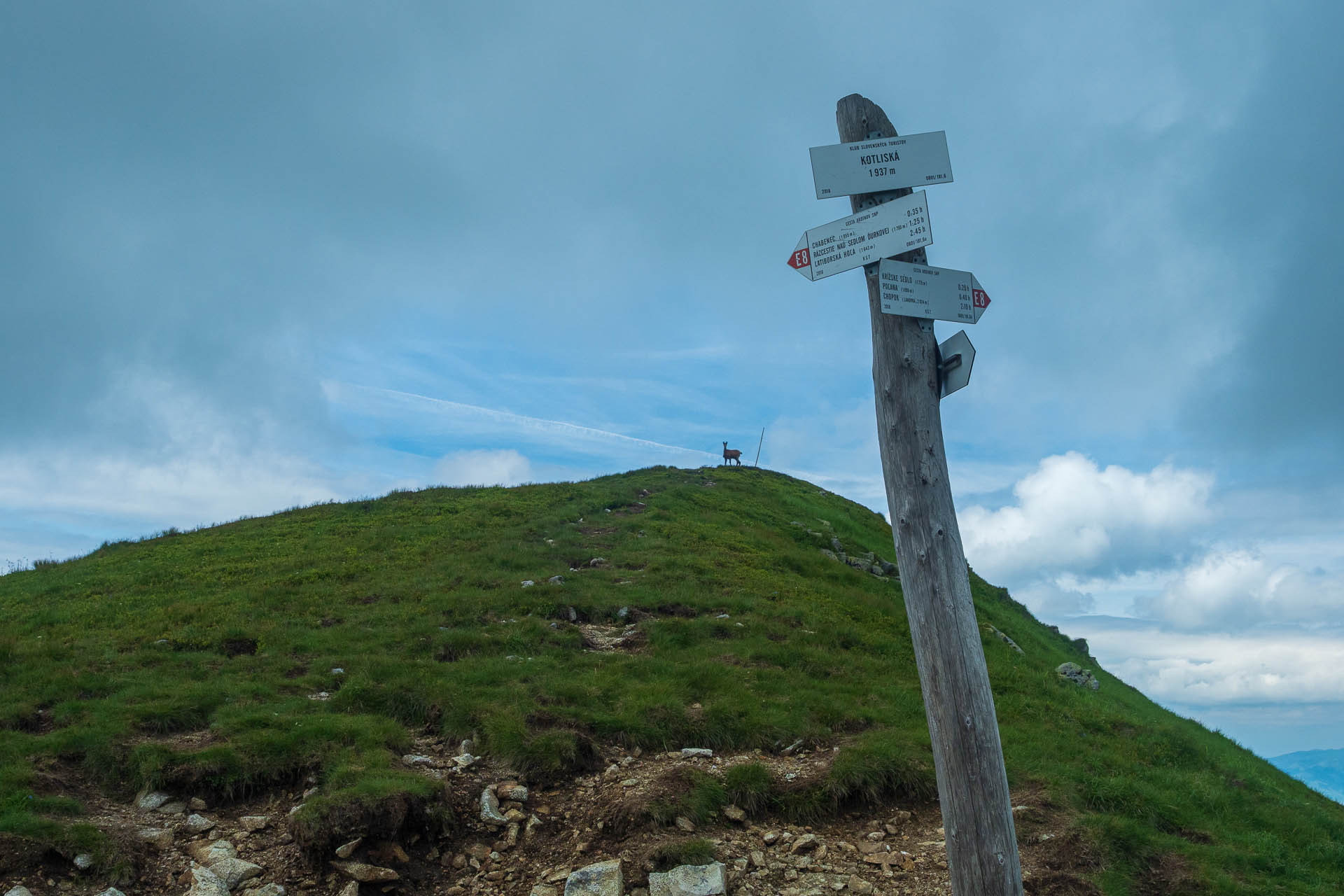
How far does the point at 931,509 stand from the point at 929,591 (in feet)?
2.02

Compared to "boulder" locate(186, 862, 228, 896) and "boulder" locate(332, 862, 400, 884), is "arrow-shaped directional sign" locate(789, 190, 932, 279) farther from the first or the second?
"boulder" locate(186, 862, 228, 896)

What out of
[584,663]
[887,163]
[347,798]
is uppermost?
[887,163]

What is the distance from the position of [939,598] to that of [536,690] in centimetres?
804

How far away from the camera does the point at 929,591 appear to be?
6.02m

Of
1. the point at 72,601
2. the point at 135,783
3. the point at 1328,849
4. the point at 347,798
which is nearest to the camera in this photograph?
the point at 347,798

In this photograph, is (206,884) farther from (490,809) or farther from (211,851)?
(490,809)

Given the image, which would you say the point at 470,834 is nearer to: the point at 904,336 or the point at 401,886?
the point at 401,886

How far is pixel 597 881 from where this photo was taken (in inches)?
296

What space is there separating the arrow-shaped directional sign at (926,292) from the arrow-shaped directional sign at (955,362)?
214 millimetres

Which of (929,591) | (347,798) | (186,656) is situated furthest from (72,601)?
(929,591)

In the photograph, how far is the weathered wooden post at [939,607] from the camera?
18.7 ft

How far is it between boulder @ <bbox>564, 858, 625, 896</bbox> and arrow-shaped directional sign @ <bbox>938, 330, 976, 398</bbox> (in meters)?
5.31

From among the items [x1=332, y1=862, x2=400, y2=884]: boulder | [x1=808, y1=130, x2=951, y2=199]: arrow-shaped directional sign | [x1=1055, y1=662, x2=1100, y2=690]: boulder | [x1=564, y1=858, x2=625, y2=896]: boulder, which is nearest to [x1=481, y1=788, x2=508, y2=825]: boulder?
[x1=332, y1=862, x2=400, y2=884]: boulder

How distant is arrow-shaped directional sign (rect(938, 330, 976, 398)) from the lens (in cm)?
615
